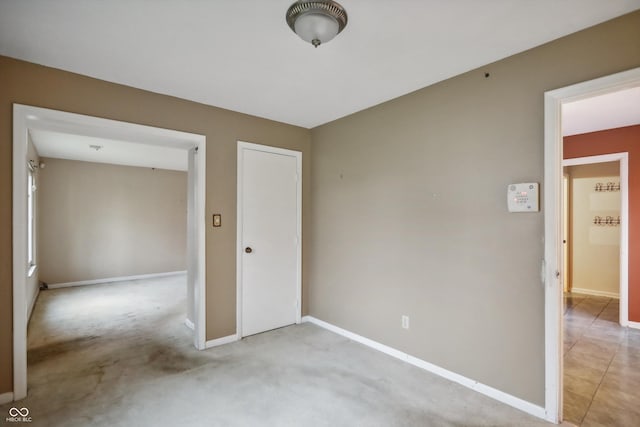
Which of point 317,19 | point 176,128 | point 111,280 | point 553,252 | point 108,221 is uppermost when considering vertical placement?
point 317,19

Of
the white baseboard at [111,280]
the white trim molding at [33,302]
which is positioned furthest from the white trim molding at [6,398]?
the white baseboard at [111,280]

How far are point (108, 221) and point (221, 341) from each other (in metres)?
4.99

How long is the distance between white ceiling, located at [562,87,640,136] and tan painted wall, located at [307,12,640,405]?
3.30ft

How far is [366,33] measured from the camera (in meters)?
1.97

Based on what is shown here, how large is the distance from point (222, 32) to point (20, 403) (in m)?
3.08

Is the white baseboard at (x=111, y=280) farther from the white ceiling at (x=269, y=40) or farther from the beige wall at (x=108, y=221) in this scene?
the white ceiling at (x=269, y=40)

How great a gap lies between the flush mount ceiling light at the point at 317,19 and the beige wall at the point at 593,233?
5.90 meters

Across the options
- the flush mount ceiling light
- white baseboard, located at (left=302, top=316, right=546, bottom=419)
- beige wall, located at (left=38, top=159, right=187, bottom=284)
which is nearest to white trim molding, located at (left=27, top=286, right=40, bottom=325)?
beige wall, located at (left=38, top=159, right=187, bottom=284)

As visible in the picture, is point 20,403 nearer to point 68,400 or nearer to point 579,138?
point 68,400

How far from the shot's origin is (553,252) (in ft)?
6.72

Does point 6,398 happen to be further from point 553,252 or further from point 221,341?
point 553,252

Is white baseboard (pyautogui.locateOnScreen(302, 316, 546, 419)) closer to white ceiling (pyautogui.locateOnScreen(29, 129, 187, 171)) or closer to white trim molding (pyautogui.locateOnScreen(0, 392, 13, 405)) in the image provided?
white trim molding (pyautogui.locateOnScreen(0, 392, 13, 405))

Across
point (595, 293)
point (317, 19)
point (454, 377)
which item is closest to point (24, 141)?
point (317, 19)

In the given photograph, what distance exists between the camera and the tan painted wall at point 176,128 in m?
2.28
